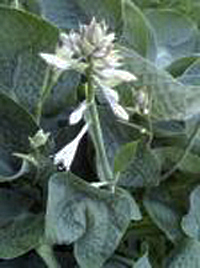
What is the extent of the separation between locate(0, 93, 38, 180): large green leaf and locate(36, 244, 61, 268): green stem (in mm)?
80

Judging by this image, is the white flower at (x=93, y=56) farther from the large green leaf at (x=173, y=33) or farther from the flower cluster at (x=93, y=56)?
the large green leaf at (x=173, y=33)

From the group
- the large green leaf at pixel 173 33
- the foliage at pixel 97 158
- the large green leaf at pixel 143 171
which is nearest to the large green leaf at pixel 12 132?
the foliage at pixel 97 158

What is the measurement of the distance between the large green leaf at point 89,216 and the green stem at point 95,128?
0.02m

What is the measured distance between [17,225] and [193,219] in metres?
0.18

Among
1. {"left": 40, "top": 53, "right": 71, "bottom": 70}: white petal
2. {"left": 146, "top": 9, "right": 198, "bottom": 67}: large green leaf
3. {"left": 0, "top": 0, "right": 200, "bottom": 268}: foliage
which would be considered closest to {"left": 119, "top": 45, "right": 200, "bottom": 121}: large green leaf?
{"left": 0, "top": 0, "right": 200, "bottom": 268}: foliage

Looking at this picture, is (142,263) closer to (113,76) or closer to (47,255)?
(47,255)

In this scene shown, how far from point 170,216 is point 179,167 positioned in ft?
0.17

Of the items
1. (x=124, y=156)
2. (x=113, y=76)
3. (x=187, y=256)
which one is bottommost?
(x=187, y=256)

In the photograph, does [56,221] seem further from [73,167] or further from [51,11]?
[51,11]

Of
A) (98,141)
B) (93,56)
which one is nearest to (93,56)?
(93,56)

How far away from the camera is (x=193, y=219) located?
659 mm

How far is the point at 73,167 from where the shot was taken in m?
0.67

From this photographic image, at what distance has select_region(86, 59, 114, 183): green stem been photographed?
51cm

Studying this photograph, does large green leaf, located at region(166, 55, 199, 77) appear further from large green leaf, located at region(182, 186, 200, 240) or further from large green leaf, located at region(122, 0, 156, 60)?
large green leaf, located at region(182, 186, 200, 240)
